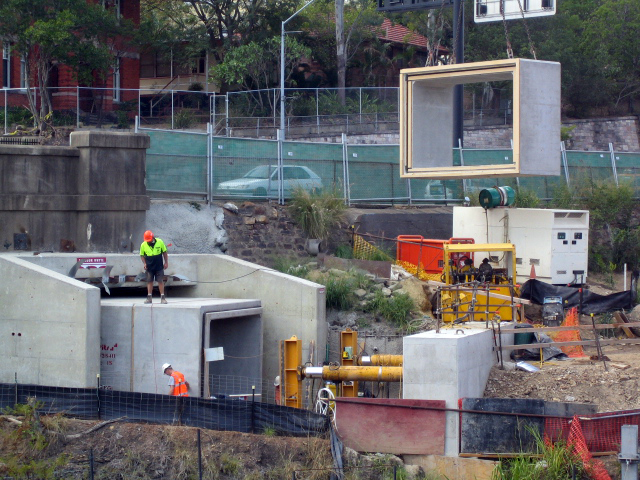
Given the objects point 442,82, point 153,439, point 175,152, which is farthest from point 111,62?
point 153,439

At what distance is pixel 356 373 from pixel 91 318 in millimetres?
4903

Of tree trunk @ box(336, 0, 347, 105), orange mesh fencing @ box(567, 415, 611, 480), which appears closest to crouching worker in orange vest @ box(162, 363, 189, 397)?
orange mesh fencing @ box(567, 415, 611, 480)

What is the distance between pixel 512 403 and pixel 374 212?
12442 mm

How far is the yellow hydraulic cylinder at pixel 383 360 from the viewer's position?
54.0ft

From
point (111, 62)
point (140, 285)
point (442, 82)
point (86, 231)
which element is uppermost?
point (111, 62)

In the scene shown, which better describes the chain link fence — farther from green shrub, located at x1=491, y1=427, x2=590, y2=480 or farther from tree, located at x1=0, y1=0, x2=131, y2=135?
green shrub, located at x1=491, y1=427, x2=590, y2=480

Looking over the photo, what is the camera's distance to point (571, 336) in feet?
59.4

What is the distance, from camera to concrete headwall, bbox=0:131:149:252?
61.9 ft

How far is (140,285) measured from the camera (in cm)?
1888

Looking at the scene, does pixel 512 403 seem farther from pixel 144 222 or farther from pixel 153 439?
pixel 144 222

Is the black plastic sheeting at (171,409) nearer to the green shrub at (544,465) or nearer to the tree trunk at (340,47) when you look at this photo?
the green shrub at (544,465)

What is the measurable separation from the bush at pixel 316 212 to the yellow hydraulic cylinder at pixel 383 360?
20.5 ft

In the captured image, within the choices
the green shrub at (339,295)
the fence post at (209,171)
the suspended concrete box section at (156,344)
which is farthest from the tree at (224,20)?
the suspended concrete box section at (156,344)

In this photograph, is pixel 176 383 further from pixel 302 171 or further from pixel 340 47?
pixel 340 47
